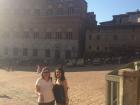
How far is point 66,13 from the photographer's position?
68.4m

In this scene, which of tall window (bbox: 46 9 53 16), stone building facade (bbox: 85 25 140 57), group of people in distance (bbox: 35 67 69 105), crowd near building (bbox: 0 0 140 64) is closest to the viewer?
group of people in distance (bbox: 35 67 69 105)

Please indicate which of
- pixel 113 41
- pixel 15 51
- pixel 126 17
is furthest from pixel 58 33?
pixel 126 17

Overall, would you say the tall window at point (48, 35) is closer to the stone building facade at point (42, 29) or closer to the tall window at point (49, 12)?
the stone building facade at point (42, 29)

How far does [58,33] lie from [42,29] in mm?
3486

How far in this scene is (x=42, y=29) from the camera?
6925 centimetres

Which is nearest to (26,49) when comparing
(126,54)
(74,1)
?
(74,1)

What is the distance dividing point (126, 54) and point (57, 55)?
12.7 m

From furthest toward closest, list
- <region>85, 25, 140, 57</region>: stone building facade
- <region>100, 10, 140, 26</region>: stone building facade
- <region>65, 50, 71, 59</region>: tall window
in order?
<region>100, 10, 140, 26</region>: stone building facade < <region>65, 50, 71, 59</region>: tall window < <region>85, 25, 140, 57</region>: stone building facade

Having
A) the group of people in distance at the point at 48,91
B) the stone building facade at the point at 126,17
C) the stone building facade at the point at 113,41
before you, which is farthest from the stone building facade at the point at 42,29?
the group of people in distance at the point at 48,91

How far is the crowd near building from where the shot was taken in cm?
6444

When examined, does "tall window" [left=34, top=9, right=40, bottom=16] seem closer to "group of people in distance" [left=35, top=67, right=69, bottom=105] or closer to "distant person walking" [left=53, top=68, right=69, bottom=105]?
"distant person walking" [left=53, top=68, right=69, bottom=105]

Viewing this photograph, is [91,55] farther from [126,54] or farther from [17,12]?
[17,12]

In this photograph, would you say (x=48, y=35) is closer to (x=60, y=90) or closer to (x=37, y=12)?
(x=37, y=12)

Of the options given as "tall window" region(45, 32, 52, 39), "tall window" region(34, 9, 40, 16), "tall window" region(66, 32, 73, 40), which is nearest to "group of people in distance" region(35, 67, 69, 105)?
"tall window" region(66, 32, 73, 40)
